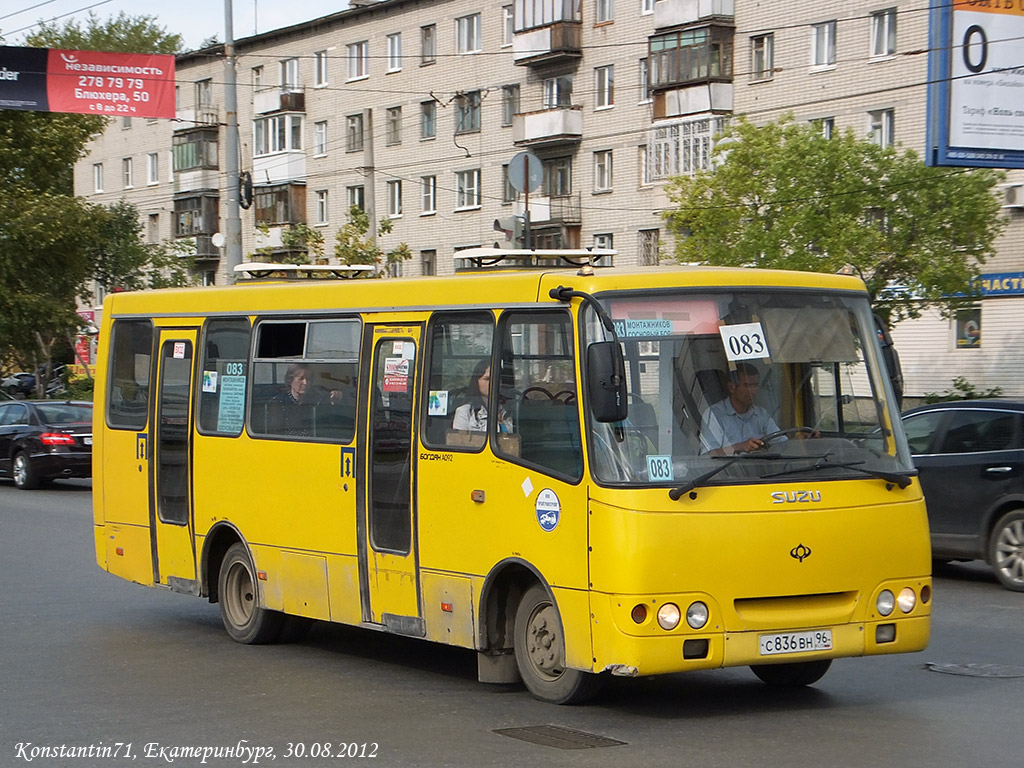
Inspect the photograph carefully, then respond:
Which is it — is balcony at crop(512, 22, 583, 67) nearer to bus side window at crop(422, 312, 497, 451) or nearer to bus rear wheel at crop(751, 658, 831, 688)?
bus side window at crop(422, 312, 497, 451)

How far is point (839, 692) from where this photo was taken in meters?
9.35

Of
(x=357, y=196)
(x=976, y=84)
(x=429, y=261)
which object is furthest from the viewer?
(x=357, y=196)

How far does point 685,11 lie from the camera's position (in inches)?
1938

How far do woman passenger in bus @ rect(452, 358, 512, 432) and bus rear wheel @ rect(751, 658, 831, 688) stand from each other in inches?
84.2

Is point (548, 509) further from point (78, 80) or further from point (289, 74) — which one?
point (289, 74)

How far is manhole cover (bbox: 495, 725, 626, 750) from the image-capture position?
7.79 m

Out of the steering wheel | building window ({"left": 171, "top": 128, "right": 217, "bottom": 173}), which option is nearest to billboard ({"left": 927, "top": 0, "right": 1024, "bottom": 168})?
the steering wheel

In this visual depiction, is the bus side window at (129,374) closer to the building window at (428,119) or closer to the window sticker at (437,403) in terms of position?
the window sticker at (437,403)

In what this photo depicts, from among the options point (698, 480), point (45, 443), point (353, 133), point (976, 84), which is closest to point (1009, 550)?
point (698, 480)

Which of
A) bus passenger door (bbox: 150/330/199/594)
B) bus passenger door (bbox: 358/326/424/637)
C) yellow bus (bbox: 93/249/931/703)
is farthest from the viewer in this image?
bus passenger door (bbox: 150/330/199/594)

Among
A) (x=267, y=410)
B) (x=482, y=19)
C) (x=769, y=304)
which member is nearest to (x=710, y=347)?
(x=769, y=304)

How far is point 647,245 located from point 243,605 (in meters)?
41.5

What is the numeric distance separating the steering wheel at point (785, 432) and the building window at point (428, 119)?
→ 53.9 metres

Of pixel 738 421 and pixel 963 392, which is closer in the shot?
pixel 738 421
